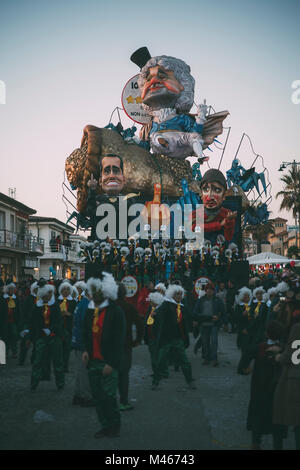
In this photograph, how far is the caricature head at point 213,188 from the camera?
21984 mm

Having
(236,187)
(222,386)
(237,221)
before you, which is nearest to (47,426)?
(222,386)

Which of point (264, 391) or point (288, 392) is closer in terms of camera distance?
point (288, 392)

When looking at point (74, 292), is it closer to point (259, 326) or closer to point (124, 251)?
point (259, 326)

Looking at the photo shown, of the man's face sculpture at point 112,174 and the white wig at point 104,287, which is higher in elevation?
the man's face sculpture at point 112,174

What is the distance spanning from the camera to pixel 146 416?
7000mm

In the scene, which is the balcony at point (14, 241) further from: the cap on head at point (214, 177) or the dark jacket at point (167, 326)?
the dark jacket at point (167, 326)

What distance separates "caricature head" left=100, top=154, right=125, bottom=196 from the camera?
2262 cm

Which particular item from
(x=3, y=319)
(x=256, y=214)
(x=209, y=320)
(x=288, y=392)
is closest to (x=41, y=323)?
(x=3, y=319)

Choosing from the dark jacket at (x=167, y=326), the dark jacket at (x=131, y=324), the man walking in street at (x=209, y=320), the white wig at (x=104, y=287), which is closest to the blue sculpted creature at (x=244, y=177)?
the man walking in street at (x=209, y=320)

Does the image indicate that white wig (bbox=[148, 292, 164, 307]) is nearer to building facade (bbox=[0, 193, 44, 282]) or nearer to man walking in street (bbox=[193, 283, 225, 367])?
man walking in street (bbox=[193, 283, 225, 367])

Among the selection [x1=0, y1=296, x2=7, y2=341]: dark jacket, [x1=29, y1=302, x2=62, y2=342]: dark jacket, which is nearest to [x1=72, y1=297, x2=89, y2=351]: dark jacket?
[x1=29, y1=302, x2=62, y2=342]: dark jacket

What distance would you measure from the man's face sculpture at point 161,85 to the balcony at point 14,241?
65.8 feet

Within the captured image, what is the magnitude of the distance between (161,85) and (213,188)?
209 inches

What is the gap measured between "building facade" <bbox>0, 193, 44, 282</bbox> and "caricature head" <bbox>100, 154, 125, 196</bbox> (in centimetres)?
1800
